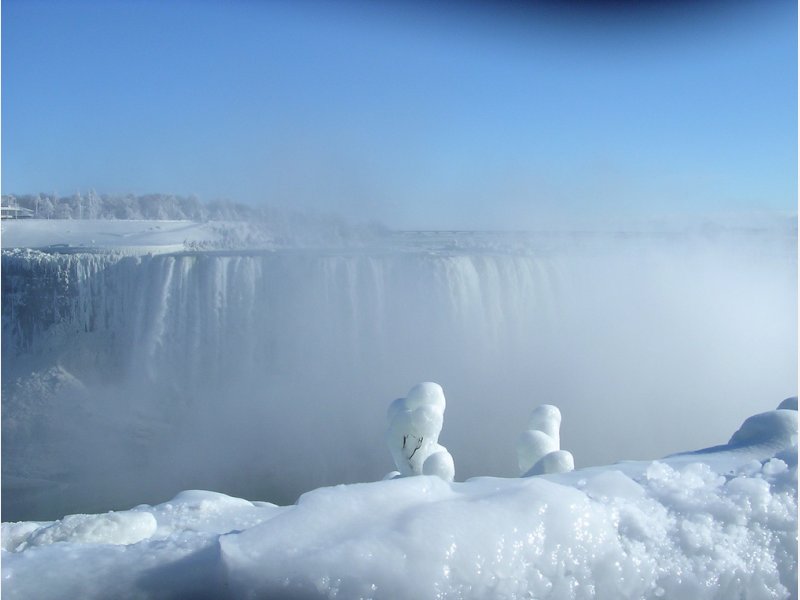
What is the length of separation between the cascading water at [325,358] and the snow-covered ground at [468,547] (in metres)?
12.2

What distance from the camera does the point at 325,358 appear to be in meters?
16.0

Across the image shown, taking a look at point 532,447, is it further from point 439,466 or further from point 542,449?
point 439,466

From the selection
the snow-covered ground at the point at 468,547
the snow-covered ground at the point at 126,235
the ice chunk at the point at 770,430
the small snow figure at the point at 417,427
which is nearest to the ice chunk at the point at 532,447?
the small snow figure at the point at 417,427

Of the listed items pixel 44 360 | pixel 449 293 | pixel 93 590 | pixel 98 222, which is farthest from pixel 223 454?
pixel 93 590

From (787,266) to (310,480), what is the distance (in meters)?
14.4

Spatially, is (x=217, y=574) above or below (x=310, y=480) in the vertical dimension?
above

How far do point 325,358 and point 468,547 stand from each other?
47.2 ft

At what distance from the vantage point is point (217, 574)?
1698 mm

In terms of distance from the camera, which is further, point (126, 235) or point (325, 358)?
point (126, 235)

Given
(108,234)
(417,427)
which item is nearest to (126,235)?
(108,234)

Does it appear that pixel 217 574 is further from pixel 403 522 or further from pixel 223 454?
pixel 223 454

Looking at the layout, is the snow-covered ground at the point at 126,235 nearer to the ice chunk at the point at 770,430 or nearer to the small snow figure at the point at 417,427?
the small snow figure at the point at 417,427

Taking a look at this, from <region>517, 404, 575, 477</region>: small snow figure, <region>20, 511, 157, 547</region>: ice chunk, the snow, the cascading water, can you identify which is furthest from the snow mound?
the snow

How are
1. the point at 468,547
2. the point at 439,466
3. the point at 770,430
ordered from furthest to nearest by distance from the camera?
the point at 439,466 → the point at 770,430 → the point at 468,547
